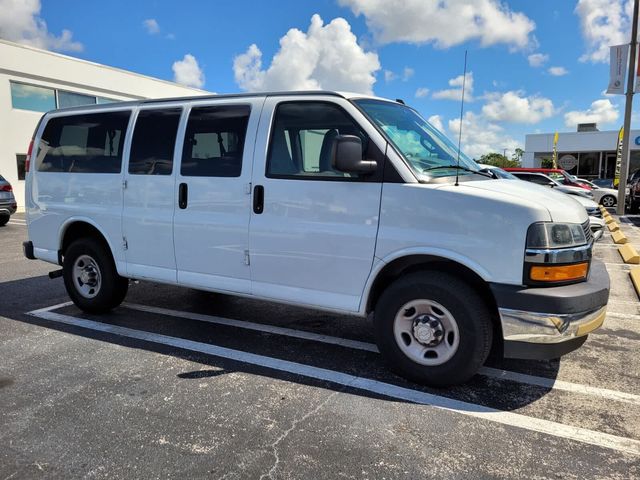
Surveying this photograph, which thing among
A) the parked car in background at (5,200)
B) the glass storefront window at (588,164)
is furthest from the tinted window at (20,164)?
the glass storefront window at (588,164)

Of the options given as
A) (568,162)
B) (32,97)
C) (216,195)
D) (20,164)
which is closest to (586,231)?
(216,195)

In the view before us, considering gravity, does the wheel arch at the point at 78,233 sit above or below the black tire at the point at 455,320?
above

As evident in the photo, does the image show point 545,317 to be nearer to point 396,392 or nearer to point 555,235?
point 555,235

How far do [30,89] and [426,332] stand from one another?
23215mm

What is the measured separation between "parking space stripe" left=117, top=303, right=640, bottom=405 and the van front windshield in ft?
5.37

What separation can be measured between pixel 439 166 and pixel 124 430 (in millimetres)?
2861

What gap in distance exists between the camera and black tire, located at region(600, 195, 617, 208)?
2294 centimetres

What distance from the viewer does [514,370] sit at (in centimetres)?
399

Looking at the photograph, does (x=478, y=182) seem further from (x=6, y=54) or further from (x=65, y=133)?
(x=6, y=54)

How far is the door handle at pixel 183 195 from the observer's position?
451 cm

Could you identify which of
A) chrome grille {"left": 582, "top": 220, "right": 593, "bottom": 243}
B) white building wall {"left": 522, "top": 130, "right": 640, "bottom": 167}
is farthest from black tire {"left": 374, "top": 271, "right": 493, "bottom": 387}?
white building wall {"left": 522, "top": 130, "right": 640, "bottom": 167}

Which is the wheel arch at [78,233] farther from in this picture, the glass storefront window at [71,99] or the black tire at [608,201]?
the black tire at [608,201]

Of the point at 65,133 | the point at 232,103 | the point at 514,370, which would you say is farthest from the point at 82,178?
the point at 514,370

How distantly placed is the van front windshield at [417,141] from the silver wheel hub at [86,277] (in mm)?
3406
